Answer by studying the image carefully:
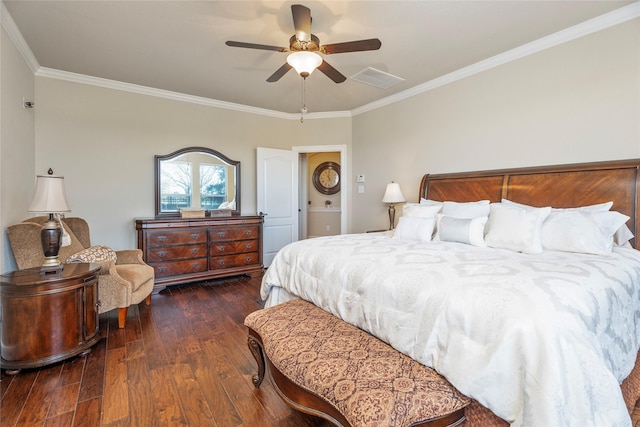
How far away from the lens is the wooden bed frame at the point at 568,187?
7.57ft

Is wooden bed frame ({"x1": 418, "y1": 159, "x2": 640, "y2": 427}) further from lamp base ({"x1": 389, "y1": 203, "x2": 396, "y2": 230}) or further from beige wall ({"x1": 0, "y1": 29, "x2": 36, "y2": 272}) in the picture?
beige wall ({"x1": 0, "y1": 29, "x2": 36, "y2": 272})

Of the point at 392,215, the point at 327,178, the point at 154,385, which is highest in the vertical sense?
the point at 327,178

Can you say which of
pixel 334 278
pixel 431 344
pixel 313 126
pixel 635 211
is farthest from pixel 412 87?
pixel 431 344

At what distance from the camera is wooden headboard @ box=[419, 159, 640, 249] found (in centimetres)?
234

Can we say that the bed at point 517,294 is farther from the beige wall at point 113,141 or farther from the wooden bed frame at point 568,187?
the beige wall at point 113,141

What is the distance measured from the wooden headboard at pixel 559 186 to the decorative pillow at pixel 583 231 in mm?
219

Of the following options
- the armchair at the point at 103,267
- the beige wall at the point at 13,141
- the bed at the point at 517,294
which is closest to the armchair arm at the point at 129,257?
the armchair at the point at 103,267

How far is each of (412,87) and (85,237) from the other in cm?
428

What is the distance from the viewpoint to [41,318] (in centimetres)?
204

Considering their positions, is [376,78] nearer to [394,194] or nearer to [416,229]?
[394,194]

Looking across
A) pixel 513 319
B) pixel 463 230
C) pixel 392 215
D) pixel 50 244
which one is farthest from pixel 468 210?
pixel 50 244

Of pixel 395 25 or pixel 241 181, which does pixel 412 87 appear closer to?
pixel 395 25

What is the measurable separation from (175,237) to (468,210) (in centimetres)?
343

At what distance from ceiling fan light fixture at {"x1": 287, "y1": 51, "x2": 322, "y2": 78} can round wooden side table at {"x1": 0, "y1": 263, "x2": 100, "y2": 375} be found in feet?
7.35
